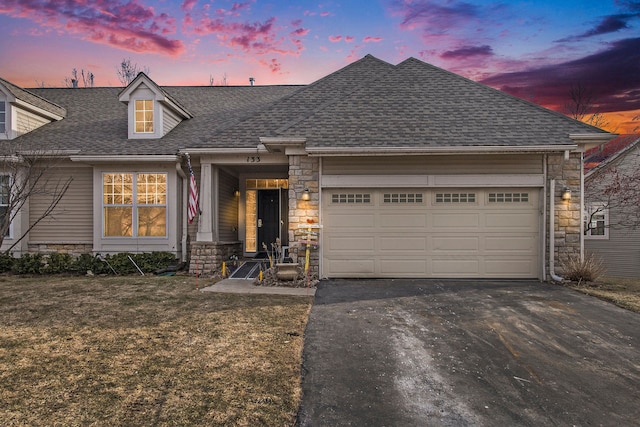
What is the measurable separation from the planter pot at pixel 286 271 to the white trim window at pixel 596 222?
12.6 m

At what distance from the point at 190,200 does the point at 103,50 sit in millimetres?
11920

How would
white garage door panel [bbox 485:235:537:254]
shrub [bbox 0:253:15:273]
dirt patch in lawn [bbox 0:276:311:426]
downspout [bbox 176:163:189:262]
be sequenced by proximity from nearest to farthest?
dirt patch in lawn [bbox 0:276:311:426] → white garage door panel [bbox 485:235:537:254] → shrub [bbox 0:253:15:273] → downspout [bbox 176:163:189:262]

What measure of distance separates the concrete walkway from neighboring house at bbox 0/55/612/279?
127 cm

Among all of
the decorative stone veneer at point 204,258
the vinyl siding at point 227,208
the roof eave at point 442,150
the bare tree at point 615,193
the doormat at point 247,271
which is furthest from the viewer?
the bare tree at point 615,193

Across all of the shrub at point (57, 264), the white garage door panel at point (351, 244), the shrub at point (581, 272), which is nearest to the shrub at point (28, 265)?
the shrub at point (57, 264)

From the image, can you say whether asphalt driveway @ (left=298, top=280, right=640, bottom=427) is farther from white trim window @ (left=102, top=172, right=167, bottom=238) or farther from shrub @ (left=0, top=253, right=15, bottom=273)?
shrub @ (left=0, top=253, right=15, bottom=273)

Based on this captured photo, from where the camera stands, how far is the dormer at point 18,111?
10375mm

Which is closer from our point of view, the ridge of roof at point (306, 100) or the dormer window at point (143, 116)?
the ridge of roof at point (306, 100)

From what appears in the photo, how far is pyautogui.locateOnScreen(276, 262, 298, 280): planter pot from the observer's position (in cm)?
777

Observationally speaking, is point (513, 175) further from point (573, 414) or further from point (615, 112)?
point (615, 112)

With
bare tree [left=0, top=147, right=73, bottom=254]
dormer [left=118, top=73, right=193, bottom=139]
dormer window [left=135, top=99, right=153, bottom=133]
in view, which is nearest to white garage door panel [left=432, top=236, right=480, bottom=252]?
dormer [left=118, top=73, right=193, bottom=139]

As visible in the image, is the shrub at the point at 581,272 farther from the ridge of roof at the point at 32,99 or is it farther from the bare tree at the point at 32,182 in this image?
the ridge of roof at the point at 32,99

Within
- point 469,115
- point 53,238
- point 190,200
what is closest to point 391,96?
point 469,115

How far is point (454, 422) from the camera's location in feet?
8.62
